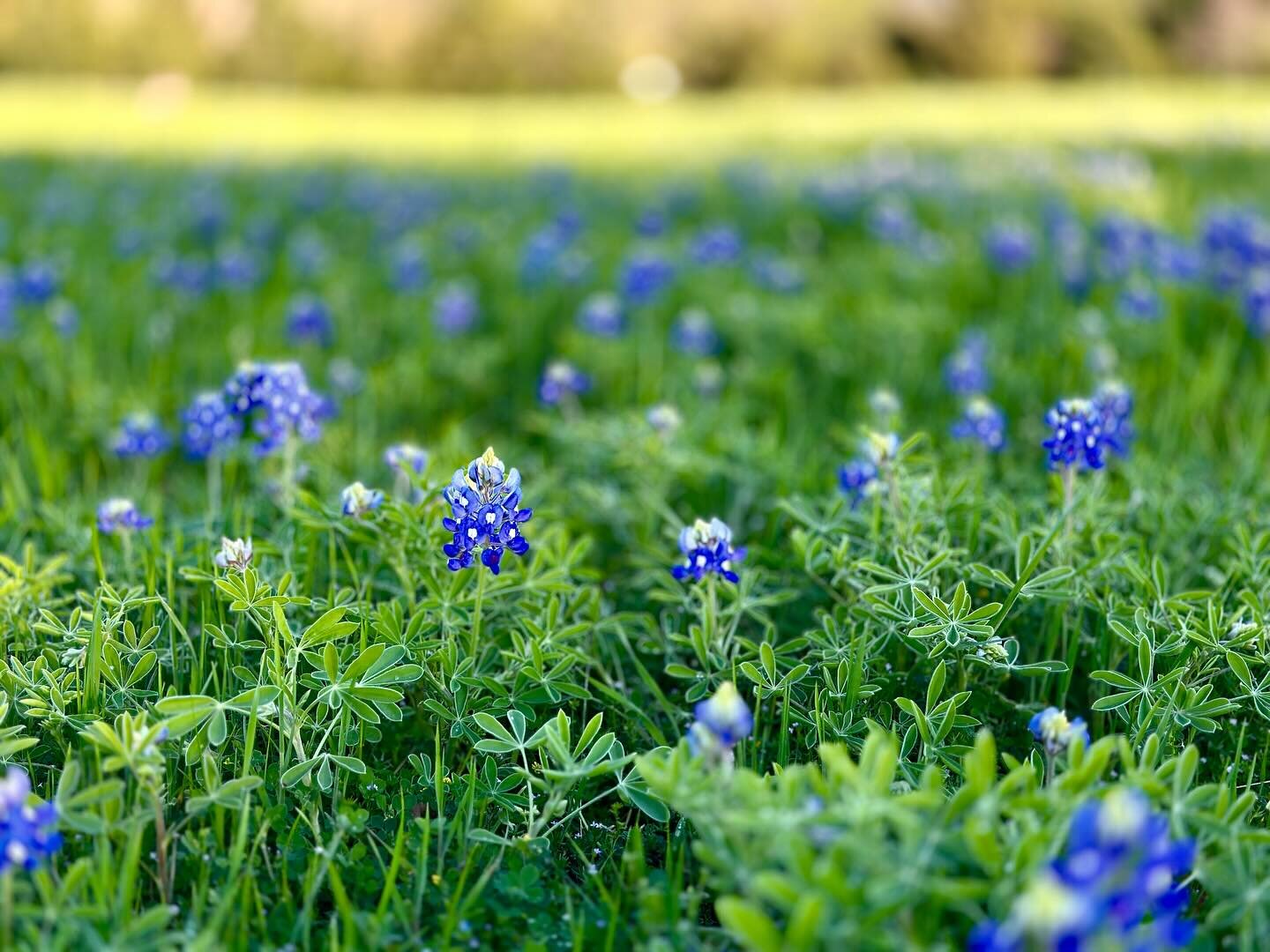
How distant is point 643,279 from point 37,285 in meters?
2.05

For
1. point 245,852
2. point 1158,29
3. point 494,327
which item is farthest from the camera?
point 1158,29

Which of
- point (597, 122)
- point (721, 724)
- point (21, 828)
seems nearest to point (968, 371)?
point (721, 724)

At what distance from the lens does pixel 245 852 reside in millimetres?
1719

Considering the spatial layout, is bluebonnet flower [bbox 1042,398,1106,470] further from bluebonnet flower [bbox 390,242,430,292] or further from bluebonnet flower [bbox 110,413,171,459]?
bluebonnet flower [bbox 390,242,430,292]

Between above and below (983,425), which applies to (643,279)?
above

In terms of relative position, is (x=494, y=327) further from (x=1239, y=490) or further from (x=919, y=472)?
(x=1239, y=490)

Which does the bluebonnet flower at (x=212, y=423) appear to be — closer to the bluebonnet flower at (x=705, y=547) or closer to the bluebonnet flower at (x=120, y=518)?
the bluebonnet flower at (x=120, y=518)

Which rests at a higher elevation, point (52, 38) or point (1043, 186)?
point (52, 38)

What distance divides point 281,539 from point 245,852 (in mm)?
737

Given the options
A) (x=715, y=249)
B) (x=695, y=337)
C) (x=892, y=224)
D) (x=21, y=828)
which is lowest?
(x=21, y=828)

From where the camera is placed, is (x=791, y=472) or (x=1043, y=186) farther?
(x=1043, y=186)

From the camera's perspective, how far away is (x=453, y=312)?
3971 mm

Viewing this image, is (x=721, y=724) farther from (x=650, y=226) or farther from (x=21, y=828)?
(x=650, y=226)

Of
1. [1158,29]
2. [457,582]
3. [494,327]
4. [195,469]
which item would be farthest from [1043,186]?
[1158,29]
